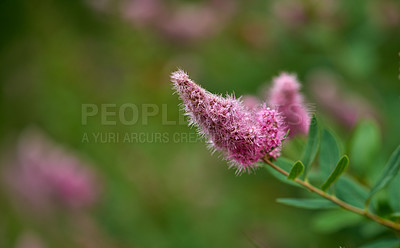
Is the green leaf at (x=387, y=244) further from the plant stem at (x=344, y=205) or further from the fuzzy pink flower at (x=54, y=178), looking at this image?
the fuzzy pink flower at (x=54, y=178)

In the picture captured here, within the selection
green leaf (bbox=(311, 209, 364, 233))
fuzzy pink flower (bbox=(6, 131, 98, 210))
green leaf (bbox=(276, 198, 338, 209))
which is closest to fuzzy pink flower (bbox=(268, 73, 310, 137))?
green leaf (bbox=(276, 198, 338, 209))

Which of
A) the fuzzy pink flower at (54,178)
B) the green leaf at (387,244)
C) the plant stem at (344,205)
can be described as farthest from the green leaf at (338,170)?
the fuzzy pink flower at (54,178)

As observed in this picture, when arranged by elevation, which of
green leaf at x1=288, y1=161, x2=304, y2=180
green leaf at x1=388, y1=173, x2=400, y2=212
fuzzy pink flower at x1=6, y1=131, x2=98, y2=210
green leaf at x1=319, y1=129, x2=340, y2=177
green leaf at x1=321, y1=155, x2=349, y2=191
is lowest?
green leaf at x1=388, y1=173, x2=400, y2=212

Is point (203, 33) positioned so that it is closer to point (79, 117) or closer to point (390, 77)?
point (79, 117)

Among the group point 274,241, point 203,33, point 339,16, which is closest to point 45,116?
point 203,33

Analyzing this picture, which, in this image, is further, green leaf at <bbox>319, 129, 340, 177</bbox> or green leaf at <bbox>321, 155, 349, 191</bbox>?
green leaf at <bbox>319, 129, 340, 177</bbox>

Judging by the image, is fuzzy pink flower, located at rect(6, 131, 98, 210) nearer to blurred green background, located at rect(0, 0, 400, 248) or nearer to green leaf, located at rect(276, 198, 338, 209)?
blurred green background, located at rect(0, 0, 400, 248)
